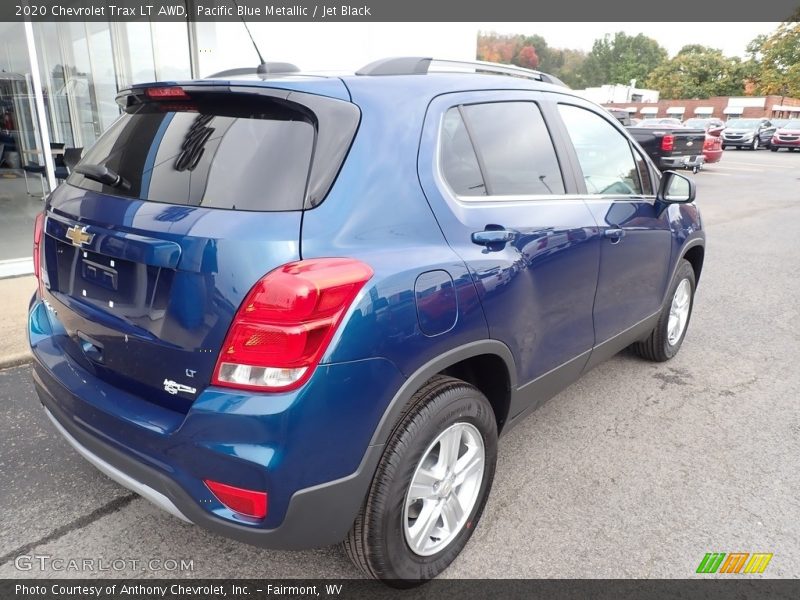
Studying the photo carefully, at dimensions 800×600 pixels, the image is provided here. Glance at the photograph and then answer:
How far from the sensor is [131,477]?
196cm

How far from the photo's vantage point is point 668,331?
4.27 meters

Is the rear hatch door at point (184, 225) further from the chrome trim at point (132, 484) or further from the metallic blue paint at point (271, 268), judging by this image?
the chrome trim at point (132, 484)

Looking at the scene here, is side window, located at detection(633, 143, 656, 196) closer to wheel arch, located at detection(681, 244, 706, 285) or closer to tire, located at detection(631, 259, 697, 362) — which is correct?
tire, located at detection(631, 259, 697, 362)

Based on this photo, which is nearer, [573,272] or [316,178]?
[316,178]

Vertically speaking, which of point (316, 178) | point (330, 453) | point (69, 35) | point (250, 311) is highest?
point (69, 35)

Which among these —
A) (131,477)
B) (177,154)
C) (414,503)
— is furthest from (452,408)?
(177,154)

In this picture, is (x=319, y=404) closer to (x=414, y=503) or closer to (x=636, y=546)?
(x=414, y=503)

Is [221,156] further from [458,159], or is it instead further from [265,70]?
[458,159]

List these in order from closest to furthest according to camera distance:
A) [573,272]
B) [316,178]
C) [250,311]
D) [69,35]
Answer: [250,311], [316,178], [573,272], [69,35]

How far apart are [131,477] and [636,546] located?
6.52 ft

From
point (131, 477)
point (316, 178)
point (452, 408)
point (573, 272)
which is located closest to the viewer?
point (316, 178)

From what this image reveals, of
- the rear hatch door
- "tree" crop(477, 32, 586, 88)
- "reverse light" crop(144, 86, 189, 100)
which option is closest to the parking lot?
the rear hatch door

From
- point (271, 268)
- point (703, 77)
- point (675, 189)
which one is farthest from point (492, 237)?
point (703, 77)

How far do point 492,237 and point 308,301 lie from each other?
88 centimetres
